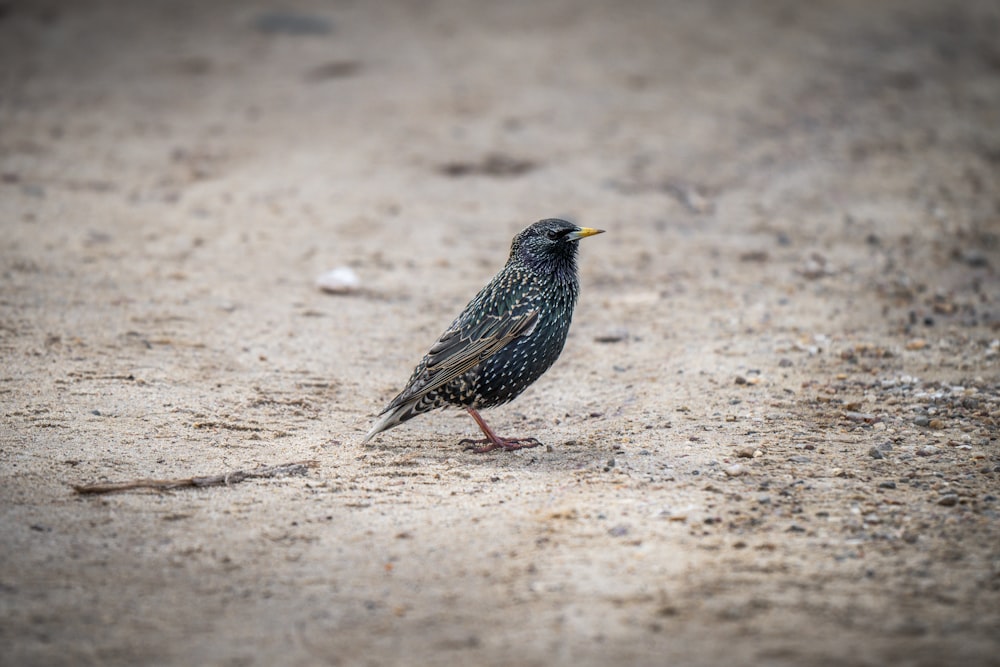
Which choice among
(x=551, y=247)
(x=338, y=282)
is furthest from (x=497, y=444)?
(x=338, y=282)

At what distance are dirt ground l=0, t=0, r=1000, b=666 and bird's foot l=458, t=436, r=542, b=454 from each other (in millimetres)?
85

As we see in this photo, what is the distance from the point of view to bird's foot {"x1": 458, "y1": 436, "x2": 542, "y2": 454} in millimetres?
4906

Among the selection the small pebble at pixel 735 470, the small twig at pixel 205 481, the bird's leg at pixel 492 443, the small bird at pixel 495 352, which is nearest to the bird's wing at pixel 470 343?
the small bird at pixel 495 352

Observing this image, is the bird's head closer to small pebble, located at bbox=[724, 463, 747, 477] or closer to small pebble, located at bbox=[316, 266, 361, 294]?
small pebble, located at bbox=[724, 463, 747, 477]

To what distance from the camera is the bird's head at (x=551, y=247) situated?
5.33 meters

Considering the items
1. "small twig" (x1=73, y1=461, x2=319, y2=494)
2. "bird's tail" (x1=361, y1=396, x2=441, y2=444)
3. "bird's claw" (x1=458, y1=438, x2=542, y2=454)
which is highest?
"bird's tail" (x1=361, y1=396, x2=441, y2=444)

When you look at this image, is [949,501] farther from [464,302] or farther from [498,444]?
[464,302]

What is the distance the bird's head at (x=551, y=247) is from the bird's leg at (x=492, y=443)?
89cm

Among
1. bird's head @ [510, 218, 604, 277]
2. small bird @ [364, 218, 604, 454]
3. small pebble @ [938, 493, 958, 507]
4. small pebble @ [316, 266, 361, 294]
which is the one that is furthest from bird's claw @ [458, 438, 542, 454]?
small pebble @ [316, 266, 361, 294]

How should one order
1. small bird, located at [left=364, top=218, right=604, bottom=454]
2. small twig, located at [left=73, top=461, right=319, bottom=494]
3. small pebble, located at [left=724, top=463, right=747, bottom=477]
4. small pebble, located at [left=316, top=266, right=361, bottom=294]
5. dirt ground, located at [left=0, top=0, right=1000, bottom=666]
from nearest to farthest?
dirt ground, located at [left=0, top=0, right=1000, bottom=666] → small twig, located at [left=73, top=461, right=319, bottom=494] → small pebble, located at [left=724, top=463, right=747, bottom=477] → small bird, located at [left=364, top=218, right=604, bottom=454] → small pebble, located at [left=316, top=266, right=361, bottom=294]

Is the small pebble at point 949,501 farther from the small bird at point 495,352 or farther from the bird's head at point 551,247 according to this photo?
the bird's head at point 551,247

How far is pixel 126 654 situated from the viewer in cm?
310

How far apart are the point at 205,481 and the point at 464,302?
9.84 feet

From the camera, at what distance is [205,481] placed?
4254 millimetres
